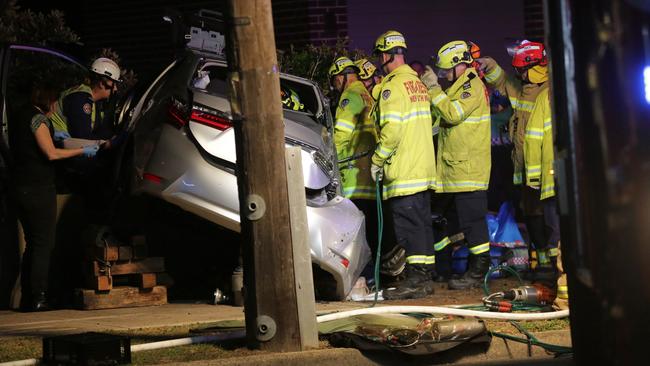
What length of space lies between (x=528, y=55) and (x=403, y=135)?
1796 mm

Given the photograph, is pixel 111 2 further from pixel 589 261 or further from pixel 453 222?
pixel 589 261

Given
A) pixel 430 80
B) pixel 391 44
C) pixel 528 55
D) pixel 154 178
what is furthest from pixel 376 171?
pixel 154 178

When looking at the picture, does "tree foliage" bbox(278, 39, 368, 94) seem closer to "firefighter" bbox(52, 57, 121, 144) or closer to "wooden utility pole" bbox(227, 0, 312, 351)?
"firefighter" bbox(52, 57, 121, 144)

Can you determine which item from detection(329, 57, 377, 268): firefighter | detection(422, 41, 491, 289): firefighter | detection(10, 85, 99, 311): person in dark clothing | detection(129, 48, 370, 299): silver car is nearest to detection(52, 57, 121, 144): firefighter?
detection(10, 85, 99, 311): person in dark clothing

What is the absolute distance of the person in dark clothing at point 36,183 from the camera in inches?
353

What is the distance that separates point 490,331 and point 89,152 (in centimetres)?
390

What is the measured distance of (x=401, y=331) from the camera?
673 centimetres

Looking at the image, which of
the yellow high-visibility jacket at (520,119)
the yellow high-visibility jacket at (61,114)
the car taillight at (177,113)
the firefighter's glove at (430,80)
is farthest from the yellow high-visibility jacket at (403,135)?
the yellow high-visibility jacket at (61,114)

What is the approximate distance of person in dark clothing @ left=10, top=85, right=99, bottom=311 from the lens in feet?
29.5

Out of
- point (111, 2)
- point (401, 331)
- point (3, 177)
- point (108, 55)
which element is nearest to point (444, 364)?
point (401, 331)

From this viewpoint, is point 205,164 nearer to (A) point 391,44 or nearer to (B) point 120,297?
(B) point 120,297

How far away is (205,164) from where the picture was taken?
848cm

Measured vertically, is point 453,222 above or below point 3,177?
below

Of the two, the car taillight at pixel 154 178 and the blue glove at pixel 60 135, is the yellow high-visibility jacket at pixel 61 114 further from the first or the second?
the car taillight at pixel 154 178
